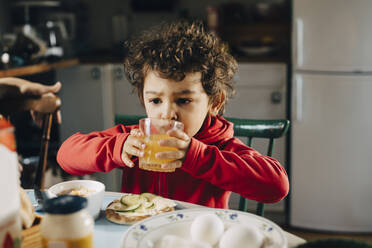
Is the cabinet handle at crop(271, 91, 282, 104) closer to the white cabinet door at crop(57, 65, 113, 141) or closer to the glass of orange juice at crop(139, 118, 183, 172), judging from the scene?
the white cabinet door at crop(57, 65, 113, 141)

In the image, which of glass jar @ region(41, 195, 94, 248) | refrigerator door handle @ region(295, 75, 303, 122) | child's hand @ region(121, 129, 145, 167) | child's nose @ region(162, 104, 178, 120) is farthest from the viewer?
refrigerator door handle @ region(295, 75, 303, 122)

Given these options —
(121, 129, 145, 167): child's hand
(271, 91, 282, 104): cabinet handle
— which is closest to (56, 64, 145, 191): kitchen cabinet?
(271, 91, 282, 104): cabinet handle

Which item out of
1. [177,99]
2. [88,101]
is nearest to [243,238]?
[177,99]

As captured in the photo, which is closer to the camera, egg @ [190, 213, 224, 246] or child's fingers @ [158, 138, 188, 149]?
egg @ [190, 213, 224, 246]

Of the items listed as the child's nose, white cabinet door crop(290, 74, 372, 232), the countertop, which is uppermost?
the countertop

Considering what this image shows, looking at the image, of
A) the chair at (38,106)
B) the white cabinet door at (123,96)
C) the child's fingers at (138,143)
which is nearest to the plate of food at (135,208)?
the child's fingers at (138,143)

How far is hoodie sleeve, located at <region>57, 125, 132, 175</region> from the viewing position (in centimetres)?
117

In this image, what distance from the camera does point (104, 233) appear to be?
2.70 feet

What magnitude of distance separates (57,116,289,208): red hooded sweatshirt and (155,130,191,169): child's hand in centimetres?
3

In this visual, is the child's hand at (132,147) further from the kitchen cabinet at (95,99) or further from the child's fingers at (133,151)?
the kitchen cabinet at (95,99)

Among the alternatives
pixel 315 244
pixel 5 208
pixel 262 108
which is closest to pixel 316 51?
pixel 262 108

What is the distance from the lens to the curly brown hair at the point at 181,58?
1227 mm

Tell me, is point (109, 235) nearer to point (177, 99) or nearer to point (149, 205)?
point (149, 205)

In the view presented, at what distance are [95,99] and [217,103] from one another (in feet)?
5.43
